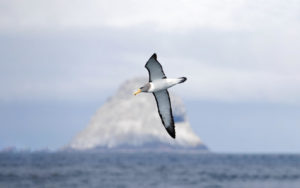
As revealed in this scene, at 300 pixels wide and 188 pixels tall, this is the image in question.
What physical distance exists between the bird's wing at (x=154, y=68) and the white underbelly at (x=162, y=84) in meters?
0.18

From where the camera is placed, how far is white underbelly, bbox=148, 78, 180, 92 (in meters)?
19.5

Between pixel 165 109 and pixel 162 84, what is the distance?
2.37 metres

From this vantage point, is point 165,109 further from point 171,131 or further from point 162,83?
point 162,83

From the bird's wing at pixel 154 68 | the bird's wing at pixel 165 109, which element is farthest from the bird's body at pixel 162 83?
the bird's wing at pixel 165 109

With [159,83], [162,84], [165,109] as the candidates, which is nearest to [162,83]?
[162,84]

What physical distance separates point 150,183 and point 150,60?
4632cm

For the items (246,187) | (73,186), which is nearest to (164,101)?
(73,186)

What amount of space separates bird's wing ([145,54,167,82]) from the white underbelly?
0.18 metres

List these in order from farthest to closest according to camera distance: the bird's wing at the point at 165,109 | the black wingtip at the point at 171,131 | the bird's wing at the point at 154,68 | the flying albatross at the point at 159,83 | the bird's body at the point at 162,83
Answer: the bird's wing at the point at 165,109 → the black wingtip at the point at 171,131 → the bird's body at the point at 162,83 → the flying albatross at the point at 159,83 → the bird's wing at the point at 154,68

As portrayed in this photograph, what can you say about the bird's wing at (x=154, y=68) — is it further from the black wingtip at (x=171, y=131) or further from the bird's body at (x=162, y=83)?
the black wingtip at (x=171, y=131)

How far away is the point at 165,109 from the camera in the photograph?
71.6 feet

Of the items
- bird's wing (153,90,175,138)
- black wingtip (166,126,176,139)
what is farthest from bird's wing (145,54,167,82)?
black wingtip (166,126,176,139)

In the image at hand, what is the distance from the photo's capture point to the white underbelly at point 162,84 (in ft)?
63.9

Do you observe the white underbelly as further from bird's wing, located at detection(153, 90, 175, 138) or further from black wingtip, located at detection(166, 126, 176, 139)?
black wingtip, located at detection(166, 126, 176, 139)
